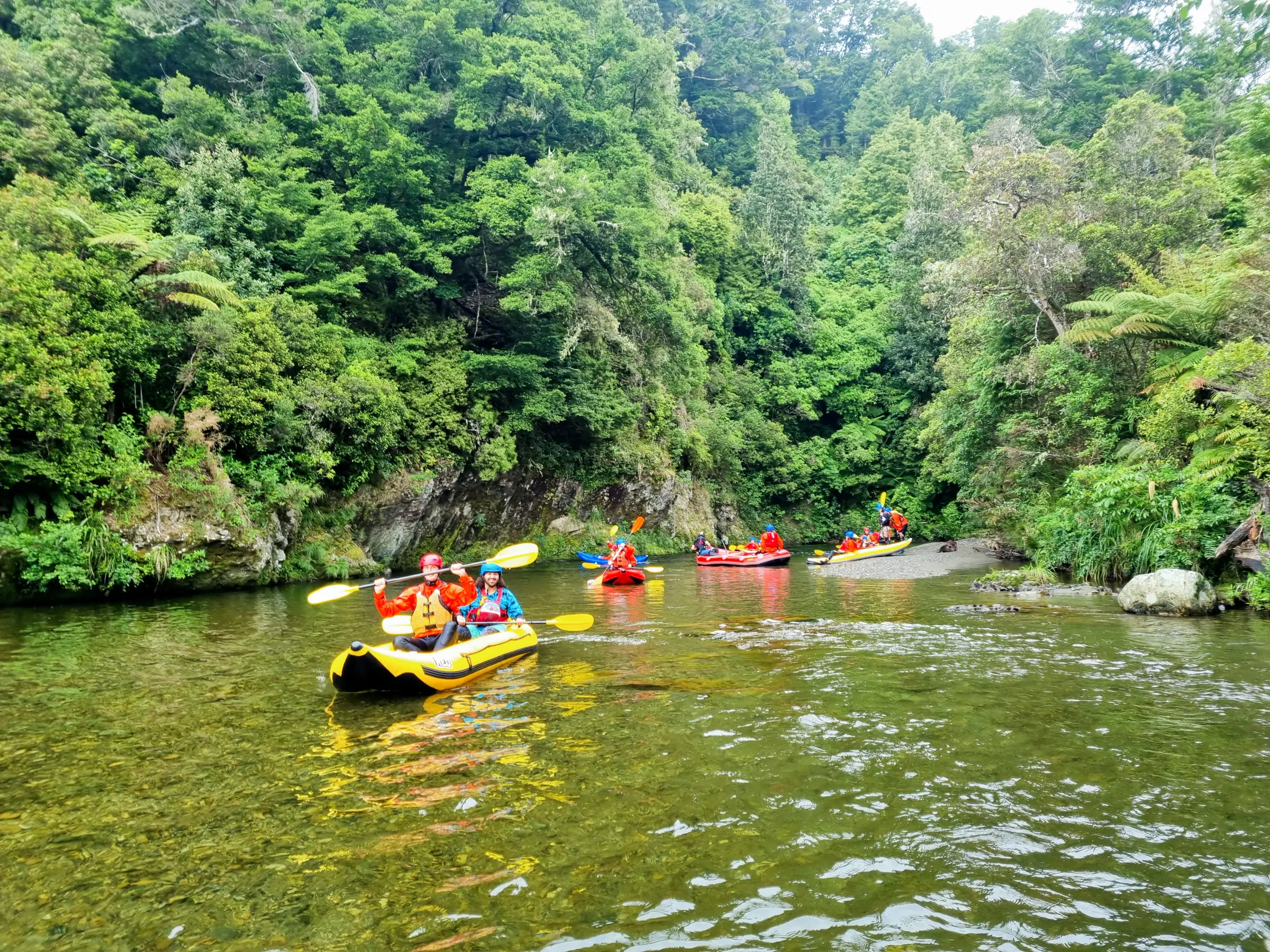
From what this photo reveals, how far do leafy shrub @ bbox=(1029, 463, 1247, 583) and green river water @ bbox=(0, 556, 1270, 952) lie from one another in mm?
3117

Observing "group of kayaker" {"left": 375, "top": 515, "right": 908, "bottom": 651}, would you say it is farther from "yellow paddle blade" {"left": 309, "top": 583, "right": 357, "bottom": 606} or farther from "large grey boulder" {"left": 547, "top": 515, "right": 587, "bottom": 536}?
"large grey boulder" {"left": 547, "top": 515, "right": 587, "bottom": 536}

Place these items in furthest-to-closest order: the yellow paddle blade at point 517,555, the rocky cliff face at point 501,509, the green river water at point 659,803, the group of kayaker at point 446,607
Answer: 1. the rocky cliff face at point 501,509
2. the yellow paddle blade at point 517,555
3. the group of kayaker at point 446,607
4. the green river water at point 659,803

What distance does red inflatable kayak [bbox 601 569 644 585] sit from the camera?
15.9m

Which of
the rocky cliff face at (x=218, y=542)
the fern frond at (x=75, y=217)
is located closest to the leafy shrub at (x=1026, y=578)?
the rocky cliff face at (x=218, y=542)

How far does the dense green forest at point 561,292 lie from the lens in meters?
12.4

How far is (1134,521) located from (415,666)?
1092 centimetres

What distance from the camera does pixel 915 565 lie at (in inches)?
750

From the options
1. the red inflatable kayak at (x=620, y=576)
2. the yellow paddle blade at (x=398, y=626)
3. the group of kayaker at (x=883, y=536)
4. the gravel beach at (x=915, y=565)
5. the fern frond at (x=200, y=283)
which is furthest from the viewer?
the group of kayaker at (x=883, y=536)

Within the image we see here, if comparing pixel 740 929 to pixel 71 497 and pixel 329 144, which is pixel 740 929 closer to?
pixel 71 497

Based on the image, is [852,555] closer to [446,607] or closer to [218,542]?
[446,607]

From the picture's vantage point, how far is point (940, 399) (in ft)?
66.9

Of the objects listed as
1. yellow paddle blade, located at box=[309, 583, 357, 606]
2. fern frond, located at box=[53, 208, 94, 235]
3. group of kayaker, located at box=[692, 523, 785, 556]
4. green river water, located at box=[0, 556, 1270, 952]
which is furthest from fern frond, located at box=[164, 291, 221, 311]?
group of kayaker, located at box=[692, 523, 785, 556]

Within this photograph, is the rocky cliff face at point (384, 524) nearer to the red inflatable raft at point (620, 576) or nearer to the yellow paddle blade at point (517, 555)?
the red inflatable raft at point (620, 576)

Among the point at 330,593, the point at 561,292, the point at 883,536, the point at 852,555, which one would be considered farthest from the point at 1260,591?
the point at 561,292
